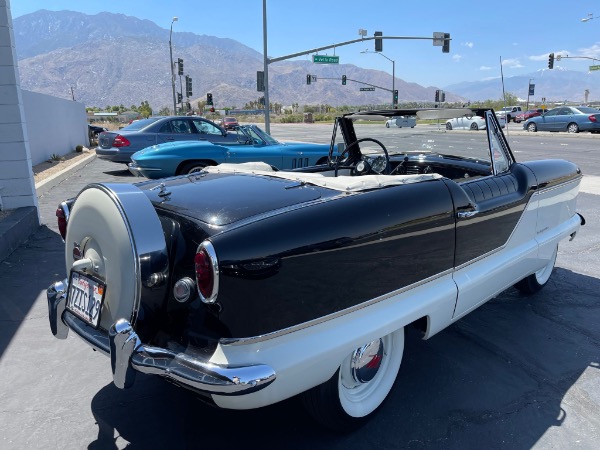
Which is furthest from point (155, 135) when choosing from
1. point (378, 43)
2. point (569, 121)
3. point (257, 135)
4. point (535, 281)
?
point (569, 121)

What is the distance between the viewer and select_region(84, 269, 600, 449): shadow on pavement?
2490mm

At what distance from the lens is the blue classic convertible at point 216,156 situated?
8.48 meters

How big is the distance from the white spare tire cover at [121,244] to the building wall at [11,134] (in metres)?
4.99

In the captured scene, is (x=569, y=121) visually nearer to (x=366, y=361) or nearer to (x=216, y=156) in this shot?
(x=216, y=156)

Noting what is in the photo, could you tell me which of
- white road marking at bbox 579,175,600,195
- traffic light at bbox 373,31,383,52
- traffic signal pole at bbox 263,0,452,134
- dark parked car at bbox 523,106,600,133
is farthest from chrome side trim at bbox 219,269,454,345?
dark parked car at bbox 523,106,600,133

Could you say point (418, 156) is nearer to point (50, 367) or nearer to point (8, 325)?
point (50, 367)

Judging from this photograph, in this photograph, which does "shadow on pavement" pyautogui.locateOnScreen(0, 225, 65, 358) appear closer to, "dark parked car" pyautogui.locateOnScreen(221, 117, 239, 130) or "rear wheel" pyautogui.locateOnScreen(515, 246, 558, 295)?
"rear wheel" pyautogui.locateOnScreen(515, 246, 558, 295)

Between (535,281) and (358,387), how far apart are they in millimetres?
2347

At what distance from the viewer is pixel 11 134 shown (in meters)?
6.51

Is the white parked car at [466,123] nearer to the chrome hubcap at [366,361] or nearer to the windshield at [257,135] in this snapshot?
the chrome hubcap at [366,361]

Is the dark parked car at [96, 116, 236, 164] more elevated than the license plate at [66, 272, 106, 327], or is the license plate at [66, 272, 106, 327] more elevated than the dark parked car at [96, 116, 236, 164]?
the dark parked car at [96, 116, 236, 164]

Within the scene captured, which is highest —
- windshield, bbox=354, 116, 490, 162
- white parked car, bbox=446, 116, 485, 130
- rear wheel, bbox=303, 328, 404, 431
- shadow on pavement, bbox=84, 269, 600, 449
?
white parked car, bbox=446, 116, 485, 130

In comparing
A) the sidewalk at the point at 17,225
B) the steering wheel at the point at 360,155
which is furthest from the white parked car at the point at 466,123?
the sidewalk at the point at 17,225

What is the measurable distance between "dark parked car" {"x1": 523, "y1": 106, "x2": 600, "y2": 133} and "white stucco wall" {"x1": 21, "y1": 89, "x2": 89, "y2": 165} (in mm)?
23334
